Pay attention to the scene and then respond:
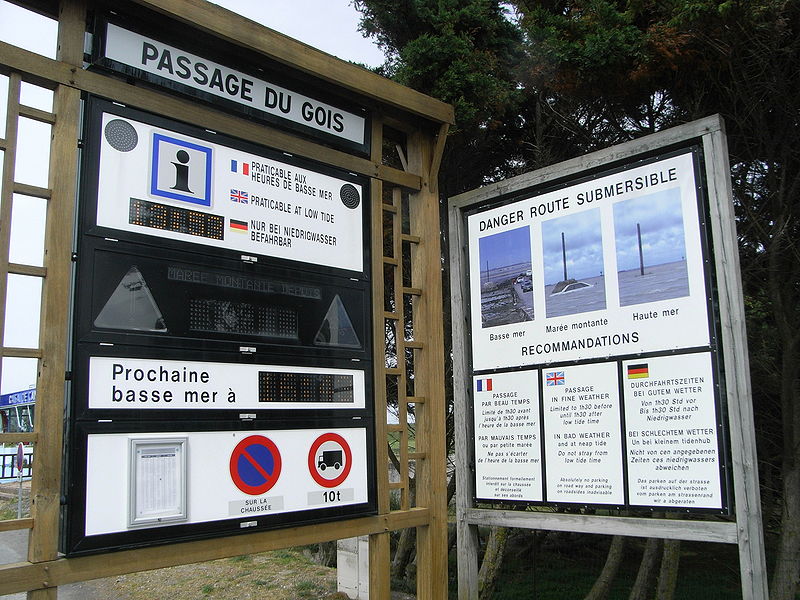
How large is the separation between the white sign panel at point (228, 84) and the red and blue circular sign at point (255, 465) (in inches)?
83.7

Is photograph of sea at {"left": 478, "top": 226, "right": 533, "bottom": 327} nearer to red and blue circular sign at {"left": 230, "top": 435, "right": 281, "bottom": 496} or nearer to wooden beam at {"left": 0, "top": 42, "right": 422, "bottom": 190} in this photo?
wooden beam at {"left": 0, "top": 42, "right": 422, "bottom": 190}

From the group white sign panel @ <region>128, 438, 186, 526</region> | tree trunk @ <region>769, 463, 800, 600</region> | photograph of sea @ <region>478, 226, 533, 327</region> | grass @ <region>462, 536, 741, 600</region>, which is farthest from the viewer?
grass @ <region>462, 536, 741, 600</region>

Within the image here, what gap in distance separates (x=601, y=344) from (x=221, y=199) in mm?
2565

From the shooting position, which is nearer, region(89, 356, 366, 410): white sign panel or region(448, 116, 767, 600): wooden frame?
region(89, 356, 366, 410): white sign panel

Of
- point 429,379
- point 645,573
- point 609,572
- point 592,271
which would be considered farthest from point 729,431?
point 609,572

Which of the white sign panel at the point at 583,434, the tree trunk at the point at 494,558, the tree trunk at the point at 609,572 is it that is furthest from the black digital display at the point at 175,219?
the tree trunk at the point at 609,572

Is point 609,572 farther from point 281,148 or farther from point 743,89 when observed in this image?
point 281,148

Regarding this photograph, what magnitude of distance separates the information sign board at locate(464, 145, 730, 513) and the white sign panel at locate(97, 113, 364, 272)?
47.0 inches

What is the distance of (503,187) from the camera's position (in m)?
5.47

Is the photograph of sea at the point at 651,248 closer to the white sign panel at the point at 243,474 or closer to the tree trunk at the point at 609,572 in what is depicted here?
the white sign panel at the point at 243,474

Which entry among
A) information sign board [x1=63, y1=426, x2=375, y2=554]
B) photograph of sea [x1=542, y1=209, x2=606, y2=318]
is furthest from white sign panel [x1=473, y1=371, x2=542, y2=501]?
information sign board [x1=63, y1=426, x2=375, y2=554]

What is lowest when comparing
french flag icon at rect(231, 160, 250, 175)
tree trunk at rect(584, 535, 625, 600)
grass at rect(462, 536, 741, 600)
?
grass at rect(462, 536, 741, 600)

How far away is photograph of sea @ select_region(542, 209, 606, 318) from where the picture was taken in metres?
4.81

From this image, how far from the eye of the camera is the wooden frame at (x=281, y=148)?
3447 millimetres
